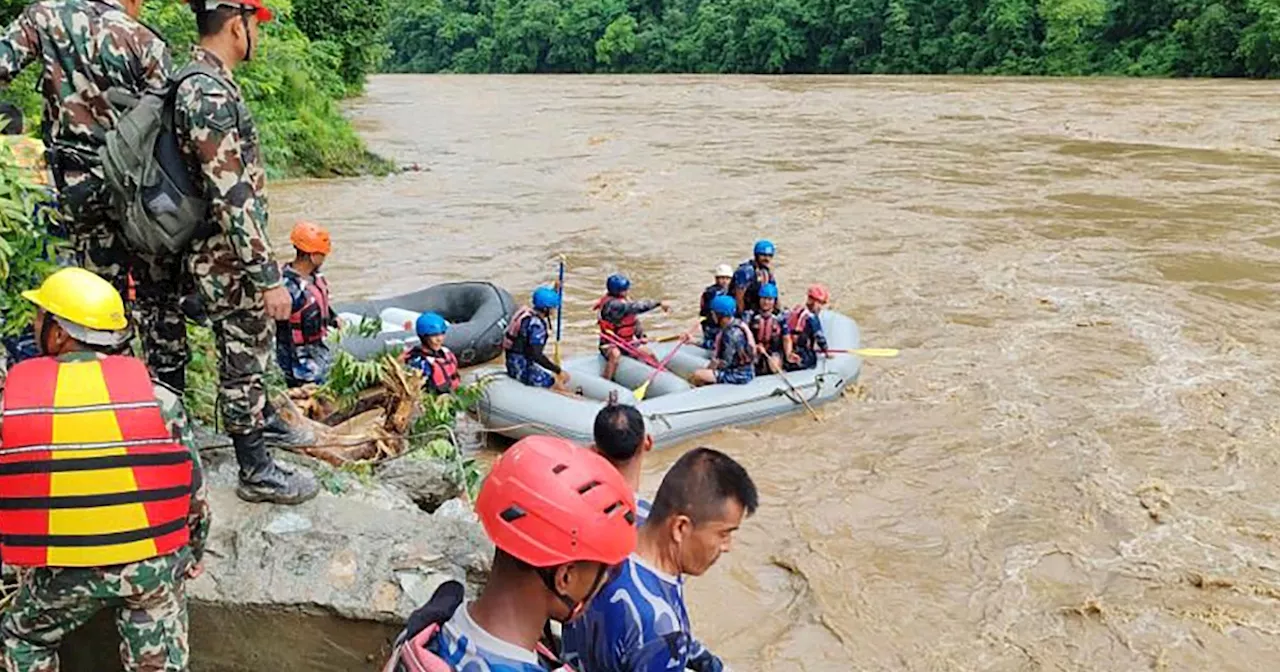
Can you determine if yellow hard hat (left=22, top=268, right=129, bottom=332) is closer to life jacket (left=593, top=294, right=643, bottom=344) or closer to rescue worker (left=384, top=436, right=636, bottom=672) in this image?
rescue worker (left=384, top=436, right=636, bottom=672)

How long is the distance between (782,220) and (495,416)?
8115 millimetres

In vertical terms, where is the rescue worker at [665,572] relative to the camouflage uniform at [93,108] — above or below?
below

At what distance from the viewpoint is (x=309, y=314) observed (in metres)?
5.99

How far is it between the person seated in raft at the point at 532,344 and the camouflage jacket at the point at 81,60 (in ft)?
13.1

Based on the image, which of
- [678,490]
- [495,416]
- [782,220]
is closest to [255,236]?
[678,490]

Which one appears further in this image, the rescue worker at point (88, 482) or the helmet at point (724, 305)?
the helmet at point (724, 305)

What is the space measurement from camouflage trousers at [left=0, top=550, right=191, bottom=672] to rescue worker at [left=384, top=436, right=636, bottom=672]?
2.69ft

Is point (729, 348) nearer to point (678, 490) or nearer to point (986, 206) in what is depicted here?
point (678, 490)

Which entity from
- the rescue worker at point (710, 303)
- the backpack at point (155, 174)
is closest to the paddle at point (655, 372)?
the rescue worker at point (710, 303)

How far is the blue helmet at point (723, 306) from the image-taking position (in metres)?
7.99

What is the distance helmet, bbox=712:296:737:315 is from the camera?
7.99 m

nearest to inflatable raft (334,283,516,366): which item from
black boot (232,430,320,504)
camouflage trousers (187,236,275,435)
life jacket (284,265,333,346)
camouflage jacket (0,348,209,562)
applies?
life jacket (284,265,333,346)

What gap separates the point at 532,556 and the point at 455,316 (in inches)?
289

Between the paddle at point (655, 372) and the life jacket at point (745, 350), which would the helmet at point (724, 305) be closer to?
the life jacket at point (745, 350)
